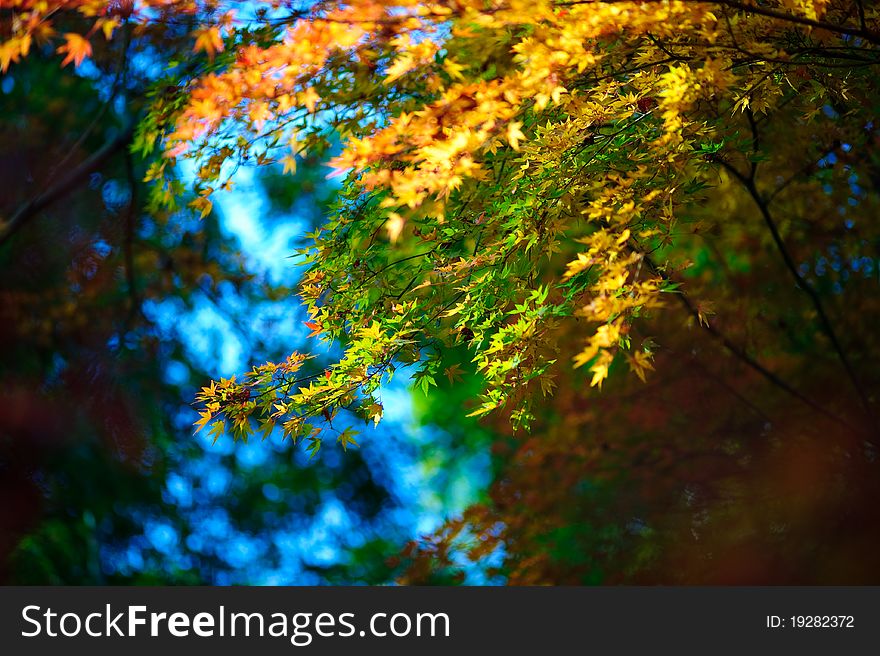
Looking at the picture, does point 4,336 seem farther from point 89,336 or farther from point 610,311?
point 610,311

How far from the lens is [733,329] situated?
5094 mm

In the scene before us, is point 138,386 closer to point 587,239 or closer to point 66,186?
point 66,186

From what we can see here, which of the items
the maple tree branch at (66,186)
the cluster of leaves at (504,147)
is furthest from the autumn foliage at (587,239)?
the maple tree branch at (66,186)

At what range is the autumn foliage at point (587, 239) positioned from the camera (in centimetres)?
213

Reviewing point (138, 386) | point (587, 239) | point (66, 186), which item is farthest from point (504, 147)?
point (138, 386)

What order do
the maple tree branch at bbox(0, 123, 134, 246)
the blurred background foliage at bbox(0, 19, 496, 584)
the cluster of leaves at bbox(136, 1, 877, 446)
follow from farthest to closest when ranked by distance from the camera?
the blurred background foliage at bbox(0, 19, 496, 584), the maple tree branch at bbox(0, 123, 134, 246), the cluster of leaves at bbox(136, 1, 877, 446)

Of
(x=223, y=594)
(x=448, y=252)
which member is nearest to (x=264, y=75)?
(x=448, y=252)

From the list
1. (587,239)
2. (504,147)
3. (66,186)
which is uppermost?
(66,186)

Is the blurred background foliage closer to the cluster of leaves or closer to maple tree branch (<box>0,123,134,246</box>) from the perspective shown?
maple tree branch (<box>0,123,134,246</box>)

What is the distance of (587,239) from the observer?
6.98 ft

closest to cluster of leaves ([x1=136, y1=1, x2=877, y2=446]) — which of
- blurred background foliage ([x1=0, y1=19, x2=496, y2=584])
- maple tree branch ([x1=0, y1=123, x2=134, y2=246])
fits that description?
maple tree branch ([x1=0, y1=123, x2=134, y2=246])

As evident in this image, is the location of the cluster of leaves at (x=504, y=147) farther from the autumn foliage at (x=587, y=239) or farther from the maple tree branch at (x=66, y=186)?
the maple tree branch at (x=66, y=186)

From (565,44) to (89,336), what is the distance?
565 centimetres

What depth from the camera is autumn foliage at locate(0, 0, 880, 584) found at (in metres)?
2.13
